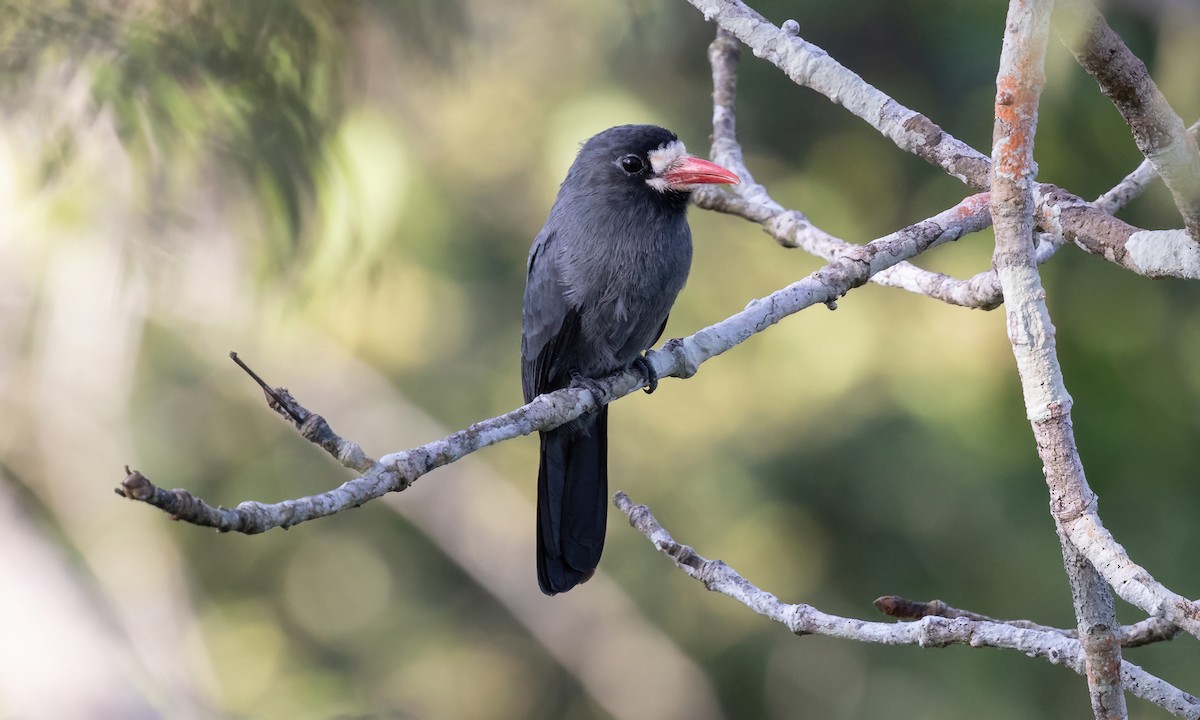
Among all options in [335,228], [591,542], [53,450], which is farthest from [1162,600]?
[53,450]

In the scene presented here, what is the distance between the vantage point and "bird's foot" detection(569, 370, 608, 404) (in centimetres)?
329

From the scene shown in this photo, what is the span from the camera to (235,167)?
12.7 ft

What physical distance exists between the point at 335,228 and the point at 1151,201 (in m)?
3.64

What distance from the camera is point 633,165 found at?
3.79 metres

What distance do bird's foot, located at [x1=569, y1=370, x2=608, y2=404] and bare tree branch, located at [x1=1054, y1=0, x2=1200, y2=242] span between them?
166cm

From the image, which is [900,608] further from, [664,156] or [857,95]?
[664,156]

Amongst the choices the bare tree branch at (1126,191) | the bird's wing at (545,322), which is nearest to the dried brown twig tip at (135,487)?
the bird's wing at (545,322)

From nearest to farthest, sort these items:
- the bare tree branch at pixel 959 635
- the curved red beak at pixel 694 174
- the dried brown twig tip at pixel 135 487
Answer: the dried brown twig tip at pixel 135 487
the bare tree branch at pixel 959 635
the curved red beak at pixel 694 174

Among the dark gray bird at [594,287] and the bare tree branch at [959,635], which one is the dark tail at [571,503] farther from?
the bare tree branch at [959,635]

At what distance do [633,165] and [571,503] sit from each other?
1178 mm

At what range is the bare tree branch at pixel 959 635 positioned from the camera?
214 centimetres

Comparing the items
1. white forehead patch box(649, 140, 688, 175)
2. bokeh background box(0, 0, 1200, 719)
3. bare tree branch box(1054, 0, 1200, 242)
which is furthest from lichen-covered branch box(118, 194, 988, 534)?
bokeh background box(0, 0, 1200, 719)

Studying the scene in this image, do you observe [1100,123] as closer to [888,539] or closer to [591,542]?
[888,539]

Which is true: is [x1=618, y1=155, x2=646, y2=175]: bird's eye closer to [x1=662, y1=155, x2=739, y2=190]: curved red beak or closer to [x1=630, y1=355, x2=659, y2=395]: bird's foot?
[x1=662, y1=155, x2=739, y2=190]: curved red beak
